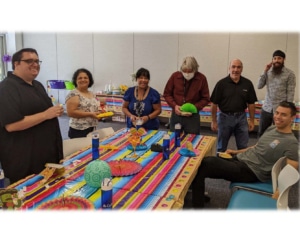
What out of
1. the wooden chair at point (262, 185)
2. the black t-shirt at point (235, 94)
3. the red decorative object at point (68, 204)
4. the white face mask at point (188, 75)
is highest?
the white face mask at point (188, 75)

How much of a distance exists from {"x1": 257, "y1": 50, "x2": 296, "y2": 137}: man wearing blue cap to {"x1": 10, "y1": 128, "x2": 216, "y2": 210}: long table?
6.18 feet

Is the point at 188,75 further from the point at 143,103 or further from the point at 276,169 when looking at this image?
the point at 276,169

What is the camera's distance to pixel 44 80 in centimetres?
749

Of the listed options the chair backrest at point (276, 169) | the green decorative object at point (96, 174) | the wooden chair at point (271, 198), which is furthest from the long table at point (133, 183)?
the chair backrest at point (276, 169)

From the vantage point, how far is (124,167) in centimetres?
184

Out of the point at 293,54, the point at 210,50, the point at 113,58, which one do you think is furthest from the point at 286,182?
the point at 113,58

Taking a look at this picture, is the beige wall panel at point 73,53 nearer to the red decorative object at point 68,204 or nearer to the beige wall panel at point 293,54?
the beige wall panel at point 293,54

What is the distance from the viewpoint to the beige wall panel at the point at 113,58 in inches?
253

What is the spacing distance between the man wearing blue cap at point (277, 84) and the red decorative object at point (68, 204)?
3048 mm

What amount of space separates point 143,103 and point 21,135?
1.42 meters

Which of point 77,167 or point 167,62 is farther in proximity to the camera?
point 167,62
